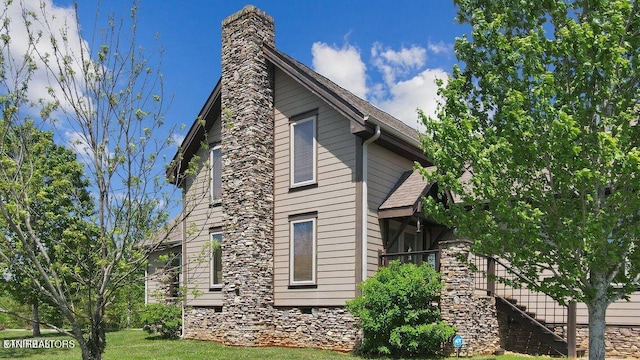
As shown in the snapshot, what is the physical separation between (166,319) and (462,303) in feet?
34.5

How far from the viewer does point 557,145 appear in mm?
7254

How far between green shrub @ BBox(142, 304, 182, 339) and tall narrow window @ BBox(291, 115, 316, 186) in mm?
6654

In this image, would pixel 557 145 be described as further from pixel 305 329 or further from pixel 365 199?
pixel 305 329

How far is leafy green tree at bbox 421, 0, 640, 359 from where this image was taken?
24.2 ft

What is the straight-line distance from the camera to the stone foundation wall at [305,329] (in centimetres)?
1402

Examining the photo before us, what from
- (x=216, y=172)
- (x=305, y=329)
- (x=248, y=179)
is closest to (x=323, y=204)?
(x=248, y=179)

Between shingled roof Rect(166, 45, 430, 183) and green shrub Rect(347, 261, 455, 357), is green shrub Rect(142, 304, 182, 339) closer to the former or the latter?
shingled roof Rect(166, 45, 430, 183)

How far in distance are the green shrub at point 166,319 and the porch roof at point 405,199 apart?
849 cm

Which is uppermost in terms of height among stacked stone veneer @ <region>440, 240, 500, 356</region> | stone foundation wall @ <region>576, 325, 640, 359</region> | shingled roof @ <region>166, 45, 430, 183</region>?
shingled roof @ <region>166, 45, 430, 183</region>

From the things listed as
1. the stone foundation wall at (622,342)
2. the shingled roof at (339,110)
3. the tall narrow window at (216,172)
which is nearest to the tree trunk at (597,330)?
the stone foundation wall at (622,342)

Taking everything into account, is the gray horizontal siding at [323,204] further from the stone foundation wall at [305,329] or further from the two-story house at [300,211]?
the stone foundation wall at [305,329]

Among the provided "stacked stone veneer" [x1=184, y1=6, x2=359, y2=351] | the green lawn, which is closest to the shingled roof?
"stacked stone veneer" [x1=184, y1=6, x2=359, y2=351]

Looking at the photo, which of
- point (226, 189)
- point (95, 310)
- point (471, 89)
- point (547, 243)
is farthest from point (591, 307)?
point (226, 189)

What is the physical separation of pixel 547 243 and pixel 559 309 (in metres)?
7.21
